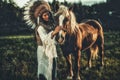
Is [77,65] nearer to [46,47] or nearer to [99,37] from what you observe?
[46,47]

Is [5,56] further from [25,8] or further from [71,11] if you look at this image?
[71,11]

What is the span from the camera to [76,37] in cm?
882

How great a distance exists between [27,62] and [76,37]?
1.40 m

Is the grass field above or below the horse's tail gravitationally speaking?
below

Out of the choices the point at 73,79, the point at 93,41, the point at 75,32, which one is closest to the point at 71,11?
the point at 75,32

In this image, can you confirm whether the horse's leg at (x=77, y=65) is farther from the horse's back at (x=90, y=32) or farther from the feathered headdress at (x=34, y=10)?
the feathered headdress at (x=34, y=10)

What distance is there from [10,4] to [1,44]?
3.51 feet

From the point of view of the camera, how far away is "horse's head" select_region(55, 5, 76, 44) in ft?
27.7

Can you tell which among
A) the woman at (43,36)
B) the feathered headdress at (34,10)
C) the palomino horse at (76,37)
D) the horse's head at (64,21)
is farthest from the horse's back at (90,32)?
the feathered headdress at (34,10)

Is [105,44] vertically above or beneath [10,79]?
above

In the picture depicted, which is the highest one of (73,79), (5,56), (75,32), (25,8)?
(25,8)

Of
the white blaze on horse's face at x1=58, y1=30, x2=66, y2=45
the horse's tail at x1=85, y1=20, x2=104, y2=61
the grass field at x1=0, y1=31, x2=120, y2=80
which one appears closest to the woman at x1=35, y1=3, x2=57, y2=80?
the grass field at x1=0, y1=31, x2=120, y2=80

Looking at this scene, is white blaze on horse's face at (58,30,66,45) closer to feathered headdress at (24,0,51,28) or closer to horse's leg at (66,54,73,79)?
horse's leg at (66,54,73,79)

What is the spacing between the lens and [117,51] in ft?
31.4
